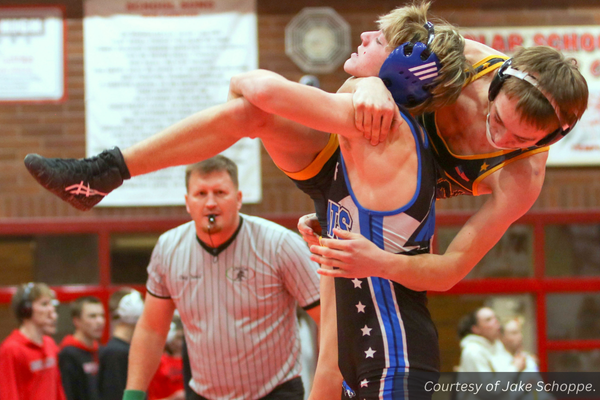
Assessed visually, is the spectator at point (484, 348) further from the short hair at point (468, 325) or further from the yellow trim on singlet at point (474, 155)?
the yellow trim on singlet at point (474, 155)

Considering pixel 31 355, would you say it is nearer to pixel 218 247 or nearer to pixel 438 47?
pixel 218 247

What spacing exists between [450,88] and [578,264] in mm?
4759

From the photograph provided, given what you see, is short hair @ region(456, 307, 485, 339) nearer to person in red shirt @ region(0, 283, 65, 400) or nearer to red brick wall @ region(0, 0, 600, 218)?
red brick wall @ region(0, 0, 600, 218)

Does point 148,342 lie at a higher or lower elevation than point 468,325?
higher

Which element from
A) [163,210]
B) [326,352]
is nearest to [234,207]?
[326,352]

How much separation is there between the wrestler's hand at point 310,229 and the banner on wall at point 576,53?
4.25 meters

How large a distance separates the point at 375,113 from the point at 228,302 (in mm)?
1714

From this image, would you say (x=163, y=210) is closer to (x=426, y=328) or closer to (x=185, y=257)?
(x=185, y=257)

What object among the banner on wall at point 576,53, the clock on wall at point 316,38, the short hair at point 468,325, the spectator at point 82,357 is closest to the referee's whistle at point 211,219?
the spectator at point 82,357

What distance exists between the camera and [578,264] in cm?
638

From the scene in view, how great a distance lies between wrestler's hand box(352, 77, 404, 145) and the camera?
2045mm

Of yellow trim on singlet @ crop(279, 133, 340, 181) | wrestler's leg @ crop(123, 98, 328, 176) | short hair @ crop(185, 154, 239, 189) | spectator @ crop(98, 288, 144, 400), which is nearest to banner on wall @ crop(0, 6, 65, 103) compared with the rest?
spectator @ crop(98, 288, 144, 400)

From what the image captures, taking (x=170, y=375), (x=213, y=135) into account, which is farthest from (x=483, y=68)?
(x=170, y=375)

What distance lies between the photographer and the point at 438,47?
2.23m
